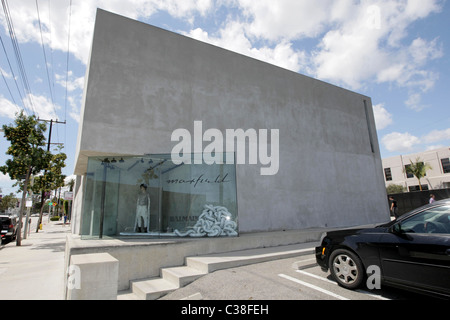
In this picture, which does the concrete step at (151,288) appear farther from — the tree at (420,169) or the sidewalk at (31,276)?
the tree at (420,169)

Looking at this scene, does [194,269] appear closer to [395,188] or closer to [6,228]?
[6,228]

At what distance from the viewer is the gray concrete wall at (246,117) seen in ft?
28.7


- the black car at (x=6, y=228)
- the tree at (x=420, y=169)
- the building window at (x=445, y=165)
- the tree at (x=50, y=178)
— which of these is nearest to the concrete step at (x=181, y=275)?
the black car at (x=6, y=228)

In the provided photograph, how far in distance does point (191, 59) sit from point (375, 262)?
9595mm

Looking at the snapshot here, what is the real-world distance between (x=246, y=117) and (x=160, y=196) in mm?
5469

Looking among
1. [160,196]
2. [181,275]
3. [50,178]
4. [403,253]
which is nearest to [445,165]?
[403,253]

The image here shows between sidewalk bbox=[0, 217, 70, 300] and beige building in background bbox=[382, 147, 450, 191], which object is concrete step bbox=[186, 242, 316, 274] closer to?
sidewalk bbox=[0, 217, 70, 300]

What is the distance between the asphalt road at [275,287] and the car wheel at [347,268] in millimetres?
140

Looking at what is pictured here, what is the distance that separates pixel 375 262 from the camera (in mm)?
4156

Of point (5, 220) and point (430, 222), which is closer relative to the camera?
point (430, 222)

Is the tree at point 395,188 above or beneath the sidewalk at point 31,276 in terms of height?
above

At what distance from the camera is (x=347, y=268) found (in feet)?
14.9
